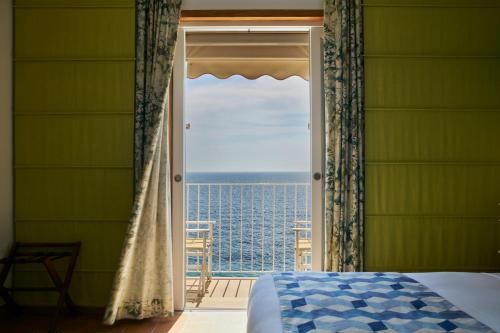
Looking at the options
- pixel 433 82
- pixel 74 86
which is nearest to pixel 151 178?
pixel 74 86

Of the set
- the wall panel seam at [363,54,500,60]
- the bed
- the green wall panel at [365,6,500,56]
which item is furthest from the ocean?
the bed

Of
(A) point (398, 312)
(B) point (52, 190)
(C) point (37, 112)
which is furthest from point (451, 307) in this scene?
(C) point (37, 112)

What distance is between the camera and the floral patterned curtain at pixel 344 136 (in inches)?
115

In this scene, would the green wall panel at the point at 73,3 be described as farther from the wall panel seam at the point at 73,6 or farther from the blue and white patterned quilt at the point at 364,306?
the blue and white patterned quilt at the point at 364,306

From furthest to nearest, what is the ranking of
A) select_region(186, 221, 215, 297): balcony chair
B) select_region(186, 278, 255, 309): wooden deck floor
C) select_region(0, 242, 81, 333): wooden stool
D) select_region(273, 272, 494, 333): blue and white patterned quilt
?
select_region(186, 221, 215, 297): balcony chair
select_region(186, 278, 255, 309): wooden deck floor
select_region(0, 242, 81, 333): wooden stool
select_region(273, 272, 494, 333): blue and white patterned quilt

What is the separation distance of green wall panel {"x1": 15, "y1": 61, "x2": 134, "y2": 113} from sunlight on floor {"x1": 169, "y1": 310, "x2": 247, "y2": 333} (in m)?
1.54

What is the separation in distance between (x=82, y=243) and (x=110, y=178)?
0.51 meters

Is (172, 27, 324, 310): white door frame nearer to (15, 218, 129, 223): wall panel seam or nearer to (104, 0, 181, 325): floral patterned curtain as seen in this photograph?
(104, 0, 181, 325): floral patterned curtain

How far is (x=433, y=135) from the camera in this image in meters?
3.00

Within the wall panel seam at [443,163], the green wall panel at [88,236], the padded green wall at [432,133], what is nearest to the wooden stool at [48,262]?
the green wall panel at [88,236]

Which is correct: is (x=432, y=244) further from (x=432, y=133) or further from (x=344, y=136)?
(x=344, y=136)

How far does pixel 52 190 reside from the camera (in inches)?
120

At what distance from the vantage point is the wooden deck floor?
140 inches

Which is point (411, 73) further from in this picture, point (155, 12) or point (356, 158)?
point (155, 12)
